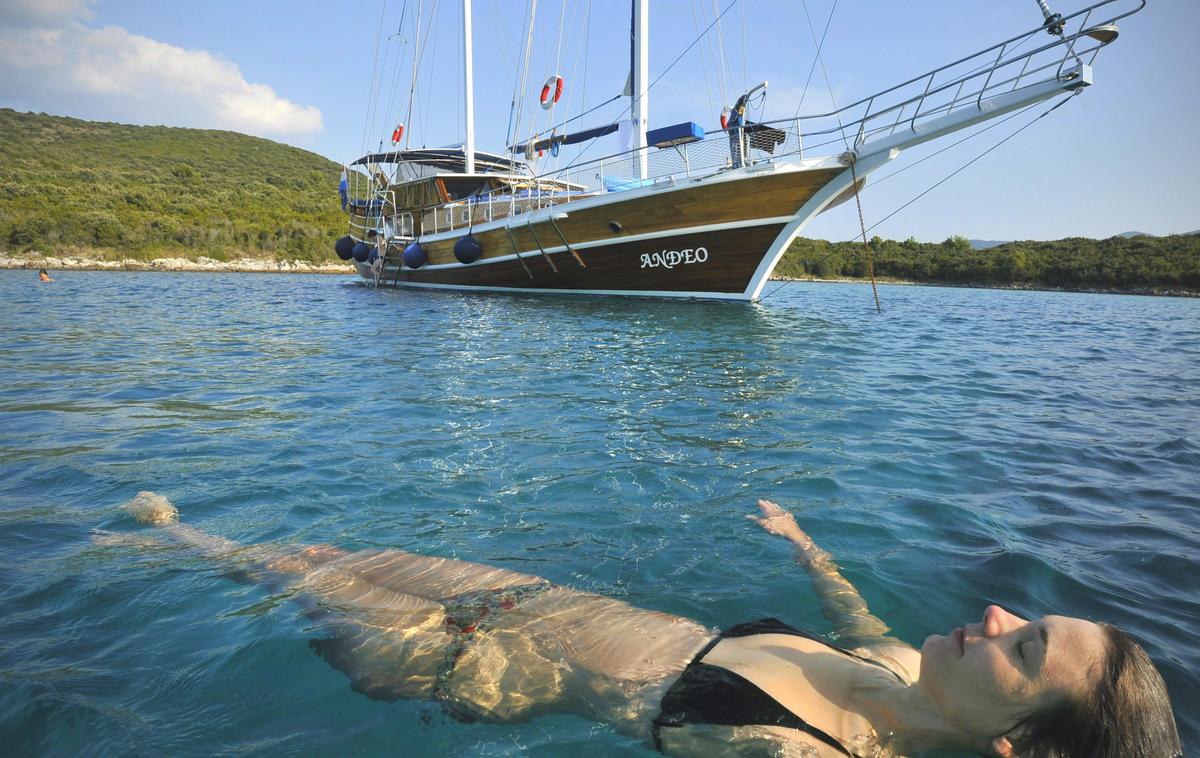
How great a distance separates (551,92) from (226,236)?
3652 cm

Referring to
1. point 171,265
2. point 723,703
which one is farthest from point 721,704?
point 171,265

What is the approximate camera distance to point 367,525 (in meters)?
2.90

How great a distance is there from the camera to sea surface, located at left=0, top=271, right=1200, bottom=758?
5.89 ft

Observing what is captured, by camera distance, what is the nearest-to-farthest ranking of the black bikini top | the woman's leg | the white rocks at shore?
the black bikini top < the woman's leg < the white rocks at shore

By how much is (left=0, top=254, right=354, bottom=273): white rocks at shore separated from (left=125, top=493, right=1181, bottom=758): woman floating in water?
41.0m

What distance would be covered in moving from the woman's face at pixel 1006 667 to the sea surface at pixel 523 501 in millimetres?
790

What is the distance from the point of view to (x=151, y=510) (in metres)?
2.90

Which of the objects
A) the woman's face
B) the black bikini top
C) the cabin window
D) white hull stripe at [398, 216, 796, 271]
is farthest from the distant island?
the woman's face

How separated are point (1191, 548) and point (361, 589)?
376cm

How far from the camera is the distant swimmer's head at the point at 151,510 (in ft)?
9.44

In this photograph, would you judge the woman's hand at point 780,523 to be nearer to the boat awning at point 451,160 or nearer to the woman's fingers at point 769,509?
the woman's fingers at point 769,509

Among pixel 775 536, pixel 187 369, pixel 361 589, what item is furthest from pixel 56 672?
pixel 187 369

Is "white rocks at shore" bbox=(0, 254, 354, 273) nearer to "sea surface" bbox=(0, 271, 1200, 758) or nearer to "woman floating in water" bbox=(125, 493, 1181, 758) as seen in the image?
"sea surface" bbox=(0, 271, 1200, 758)

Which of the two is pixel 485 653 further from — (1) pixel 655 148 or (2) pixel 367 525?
(1) pixel 655 148
